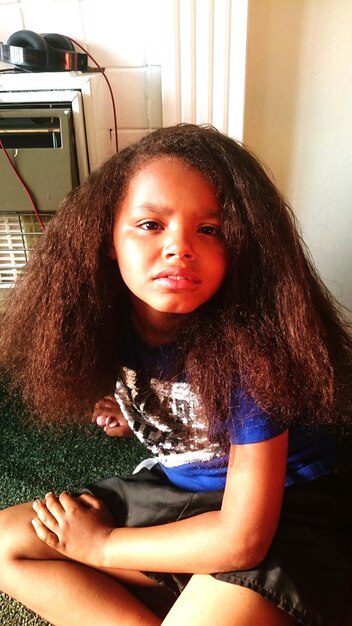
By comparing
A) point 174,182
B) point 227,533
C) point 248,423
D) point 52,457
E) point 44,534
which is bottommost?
point 52,457

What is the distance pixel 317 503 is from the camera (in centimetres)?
70

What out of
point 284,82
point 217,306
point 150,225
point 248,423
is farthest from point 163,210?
point 284,82

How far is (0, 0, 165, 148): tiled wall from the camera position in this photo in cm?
108

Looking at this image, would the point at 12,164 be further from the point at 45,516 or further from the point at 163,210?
the point at 45,516

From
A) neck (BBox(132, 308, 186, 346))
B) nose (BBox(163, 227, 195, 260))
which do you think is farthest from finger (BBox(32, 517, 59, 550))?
nose (BBox(163, 227, 195, 260))

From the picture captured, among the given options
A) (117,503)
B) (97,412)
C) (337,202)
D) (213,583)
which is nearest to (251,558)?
(213,583)

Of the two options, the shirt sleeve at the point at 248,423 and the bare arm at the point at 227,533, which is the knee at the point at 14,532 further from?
the shirt sleeve at the point at 248,423

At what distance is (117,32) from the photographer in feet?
3.60

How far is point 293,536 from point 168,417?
21 centimetres

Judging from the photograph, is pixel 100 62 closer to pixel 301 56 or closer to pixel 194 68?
pixel 194 68

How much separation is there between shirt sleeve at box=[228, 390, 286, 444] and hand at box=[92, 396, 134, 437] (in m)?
0.40

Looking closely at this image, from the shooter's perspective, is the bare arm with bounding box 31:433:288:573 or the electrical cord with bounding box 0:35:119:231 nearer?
the bare arm with bounding box 31:433:288:573

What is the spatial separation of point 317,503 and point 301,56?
79 cm

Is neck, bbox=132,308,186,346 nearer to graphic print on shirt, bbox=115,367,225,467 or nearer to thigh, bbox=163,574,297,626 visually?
graphic print on shirt, bbox=115,367,225,467
